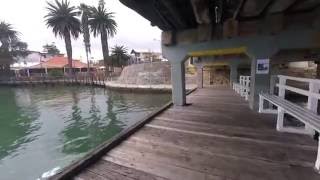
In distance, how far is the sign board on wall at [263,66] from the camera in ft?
16.0

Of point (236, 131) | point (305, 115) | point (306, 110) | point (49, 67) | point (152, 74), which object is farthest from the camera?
point (49, 67)

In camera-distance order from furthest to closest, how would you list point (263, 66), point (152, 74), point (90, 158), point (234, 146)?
point (152, 74) → point (263, 66) → point (234, 146) → point (90, 158)

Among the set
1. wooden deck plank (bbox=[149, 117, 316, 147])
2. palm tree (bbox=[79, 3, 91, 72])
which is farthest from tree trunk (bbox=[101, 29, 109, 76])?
wooden deck plank (bbox=[149, 117, 316, 147])

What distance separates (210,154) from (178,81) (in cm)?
349

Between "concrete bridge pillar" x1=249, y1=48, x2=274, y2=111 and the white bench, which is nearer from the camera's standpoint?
the white bench

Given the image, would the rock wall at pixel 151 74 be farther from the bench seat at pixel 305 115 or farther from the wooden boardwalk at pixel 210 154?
the bench seat at pixel 305 115

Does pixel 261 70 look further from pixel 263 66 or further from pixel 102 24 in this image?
pixel 102 24

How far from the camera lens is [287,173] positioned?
2352 mm

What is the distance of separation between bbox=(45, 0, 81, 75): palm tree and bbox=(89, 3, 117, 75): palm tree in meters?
3.26

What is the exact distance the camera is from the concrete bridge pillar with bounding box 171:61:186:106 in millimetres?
6137

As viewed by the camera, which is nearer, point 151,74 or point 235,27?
point 235,27

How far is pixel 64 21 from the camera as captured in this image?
34906 millimetres

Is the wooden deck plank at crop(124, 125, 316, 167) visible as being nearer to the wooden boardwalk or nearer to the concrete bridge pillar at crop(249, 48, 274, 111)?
the wooden boardwalk

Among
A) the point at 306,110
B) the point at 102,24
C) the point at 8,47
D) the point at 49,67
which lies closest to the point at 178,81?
the point at 306,110
